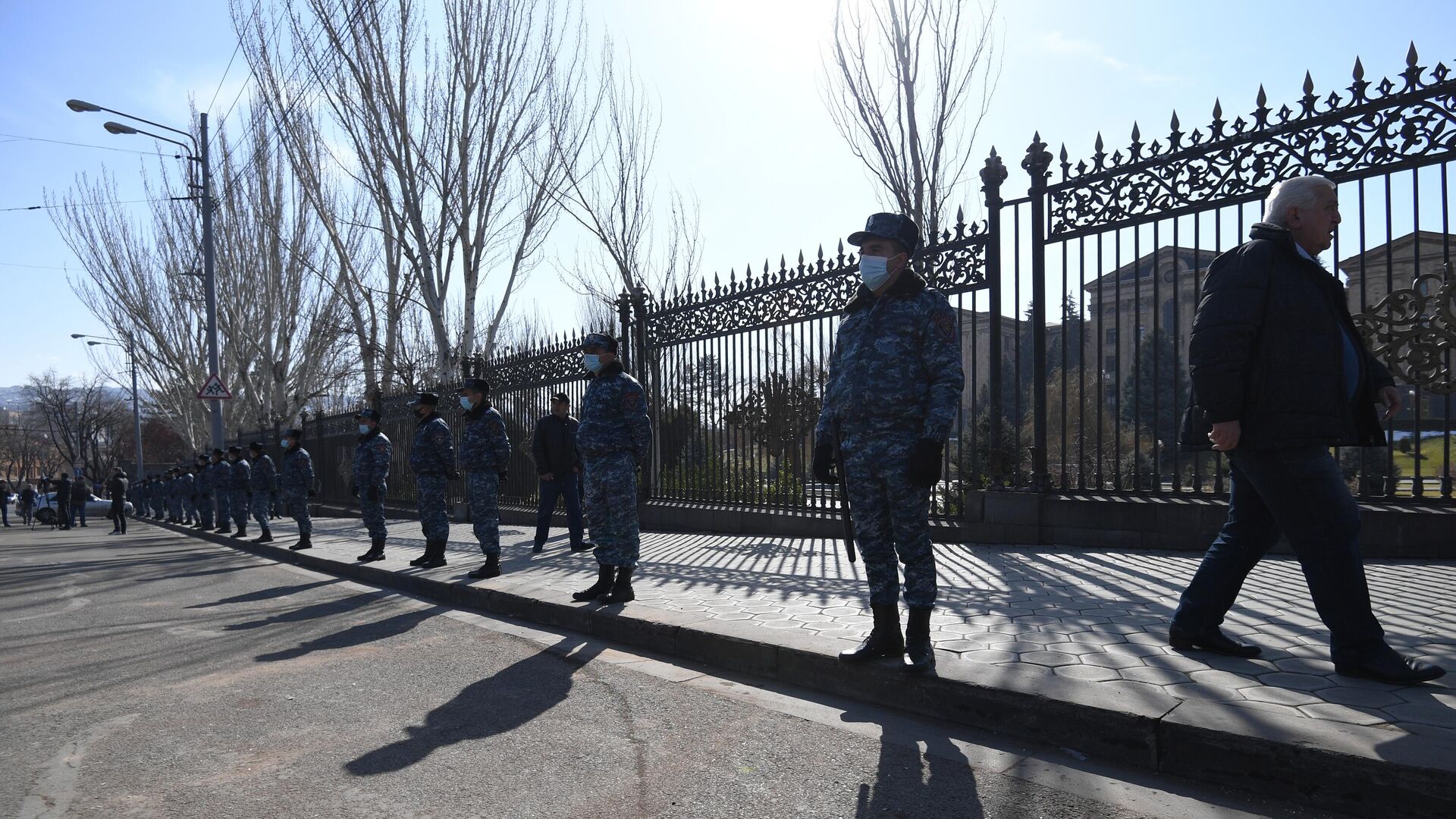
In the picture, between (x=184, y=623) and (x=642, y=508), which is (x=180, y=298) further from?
(x=184, y=623)

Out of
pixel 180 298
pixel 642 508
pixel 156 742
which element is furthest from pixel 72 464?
pixel 156 742

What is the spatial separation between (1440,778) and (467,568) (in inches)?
303

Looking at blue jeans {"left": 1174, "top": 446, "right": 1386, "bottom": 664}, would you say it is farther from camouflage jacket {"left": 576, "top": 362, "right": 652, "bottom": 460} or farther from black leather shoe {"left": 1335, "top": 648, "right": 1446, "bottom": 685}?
camouflage jacket {"left": 576, "top": 362, "right": 652, "bottom": 460}

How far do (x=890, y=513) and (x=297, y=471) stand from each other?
419 inches

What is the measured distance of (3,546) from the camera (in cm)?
1867

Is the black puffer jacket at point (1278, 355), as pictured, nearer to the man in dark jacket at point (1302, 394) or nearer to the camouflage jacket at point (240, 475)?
the man in dark jacket at point (1302, 394)

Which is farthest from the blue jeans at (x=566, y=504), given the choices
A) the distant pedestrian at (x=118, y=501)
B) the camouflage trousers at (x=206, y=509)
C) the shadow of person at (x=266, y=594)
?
the distant pedestrian at (x=118, y=501)

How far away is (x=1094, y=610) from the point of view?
4996 mm

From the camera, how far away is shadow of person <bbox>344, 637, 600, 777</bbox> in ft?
10.8

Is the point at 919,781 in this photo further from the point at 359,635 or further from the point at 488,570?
the point at 488,570

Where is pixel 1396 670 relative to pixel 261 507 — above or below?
above

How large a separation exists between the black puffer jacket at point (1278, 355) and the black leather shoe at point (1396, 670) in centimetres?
78

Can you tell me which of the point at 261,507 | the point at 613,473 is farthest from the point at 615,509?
the point at 261,507

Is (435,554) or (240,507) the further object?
(240,507)
